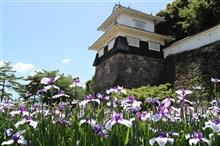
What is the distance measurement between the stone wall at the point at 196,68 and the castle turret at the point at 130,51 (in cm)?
148

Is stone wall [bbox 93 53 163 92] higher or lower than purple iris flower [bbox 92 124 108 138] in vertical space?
higher

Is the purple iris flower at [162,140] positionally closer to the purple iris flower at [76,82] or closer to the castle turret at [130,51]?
the purple iris flower at [76,82]

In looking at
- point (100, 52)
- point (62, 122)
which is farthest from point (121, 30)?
point (62, 122)

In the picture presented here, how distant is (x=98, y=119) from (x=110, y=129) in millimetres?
591

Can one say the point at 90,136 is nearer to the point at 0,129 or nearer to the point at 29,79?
the point at 0,129

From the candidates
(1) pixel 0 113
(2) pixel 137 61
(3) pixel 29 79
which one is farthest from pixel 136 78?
(1) pixel 0 113

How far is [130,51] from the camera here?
21812 mm

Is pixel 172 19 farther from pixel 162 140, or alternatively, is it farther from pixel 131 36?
pixel 162 140

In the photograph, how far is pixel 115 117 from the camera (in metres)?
2.67

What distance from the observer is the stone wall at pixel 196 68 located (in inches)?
675

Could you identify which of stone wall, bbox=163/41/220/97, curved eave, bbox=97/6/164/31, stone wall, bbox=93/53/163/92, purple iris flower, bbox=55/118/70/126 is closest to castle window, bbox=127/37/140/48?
stone wall, bbox=93/53/163/92

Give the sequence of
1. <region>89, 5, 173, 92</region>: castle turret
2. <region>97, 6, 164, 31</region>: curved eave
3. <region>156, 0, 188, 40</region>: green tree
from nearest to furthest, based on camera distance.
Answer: <region>89, 5, 173, 92</region>: castle turret < <region>97, 6, 164, 31</region>: curved eave < <region>156, 0, 188, 40</region>: green tree

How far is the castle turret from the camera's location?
2130 cm

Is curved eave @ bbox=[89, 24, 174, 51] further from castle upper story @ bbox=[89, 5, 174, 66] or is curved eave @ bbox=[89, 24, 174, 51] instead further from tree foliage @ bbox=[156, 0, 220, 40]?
tree foliage @ bbox=[156, 0, 220, 40]
